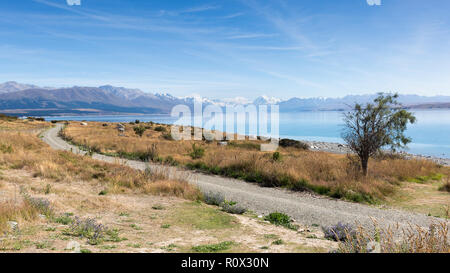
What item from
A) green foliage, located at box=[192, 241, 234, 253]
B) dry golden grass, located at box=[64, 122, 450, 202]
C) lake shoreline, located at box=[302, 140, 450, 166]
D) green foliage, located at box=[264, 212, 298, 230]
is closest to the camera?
green foliage, located at box=[192, 241, 234, 253]

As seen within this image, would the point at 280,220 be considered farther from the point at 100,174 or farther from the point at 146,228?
the point at 100,174


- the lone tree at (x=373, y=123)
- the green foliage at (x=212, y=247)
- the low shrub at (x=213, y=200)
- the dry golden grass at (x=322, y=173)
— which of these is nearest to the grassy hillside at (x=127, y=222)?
the green foliage at (x=212, y=247)

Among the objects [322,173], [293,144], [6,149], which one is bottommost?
[293,144]

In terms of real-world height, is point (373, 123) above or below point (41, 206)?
above

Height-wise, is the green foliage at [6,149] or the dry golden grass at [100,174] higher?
the green foliage at [6,149]

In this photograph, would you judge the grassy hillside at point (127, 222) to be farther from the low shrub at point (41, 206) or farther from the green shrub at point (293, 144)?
the green shrub at point (293, 144)

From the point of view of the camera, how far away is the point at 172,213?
8.65 m

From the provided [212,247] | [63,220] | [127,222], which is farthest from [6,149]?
[212,247]

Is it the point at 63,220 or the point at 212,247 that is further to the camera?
the point at 63,220

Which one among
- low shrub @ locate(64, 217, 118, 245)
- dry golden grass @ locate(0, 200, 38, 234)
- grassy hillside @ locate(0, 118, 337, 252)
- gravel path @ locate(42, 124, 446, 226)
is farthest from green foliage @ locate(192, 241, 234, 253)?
dry golden grass @ locate(0, 200, 38, 234)

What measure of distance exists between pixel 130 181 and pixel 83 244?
6.81 meters

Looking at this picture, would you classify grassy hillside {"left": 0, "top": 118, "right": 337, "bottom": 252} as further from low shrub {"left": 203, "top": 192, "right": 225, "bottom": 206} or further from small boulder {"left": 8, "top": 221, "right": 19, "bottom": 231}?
low shrub {"left": 203, "top": 192, "right": 225, "bottom": 206}
